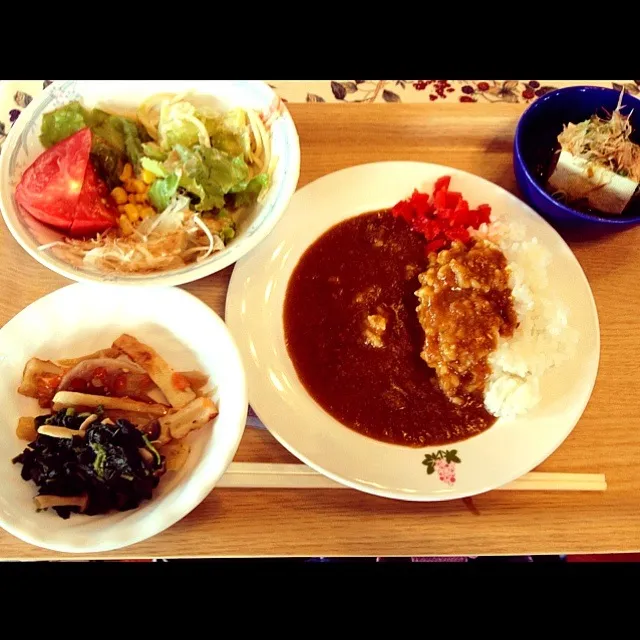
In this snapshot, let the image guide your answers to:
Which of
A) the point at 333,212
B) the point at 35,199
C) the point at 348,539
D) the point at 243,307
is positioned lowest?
the point at 348,539

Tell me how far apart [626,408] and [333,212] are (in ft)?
4.18

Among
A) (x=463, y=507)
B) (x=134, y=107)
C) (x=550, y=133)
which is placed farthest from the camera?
(x=550, y=133)

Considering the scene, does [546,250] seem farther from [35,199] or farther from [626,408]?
[35,199]

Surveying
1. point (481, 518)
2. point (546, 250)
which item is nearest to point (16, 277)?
point (481, 518)

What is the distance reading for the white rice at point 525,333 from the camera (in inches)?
77.2

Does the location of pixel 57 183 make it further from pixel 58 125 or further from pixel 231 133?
pixel 231 133

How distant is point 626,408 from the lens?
6.75 ft

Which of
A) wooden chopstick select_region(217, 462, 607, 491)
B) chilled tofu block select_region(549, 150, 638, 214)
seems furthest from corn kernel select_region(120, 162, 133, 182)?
chilled tofu block select_region(549, 150, 638, 214)

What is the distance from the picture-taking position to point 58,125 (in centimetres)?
206

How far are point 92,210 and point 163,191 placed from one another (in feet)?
0.80

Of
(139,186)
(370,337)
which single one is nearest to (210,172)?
(139,186)

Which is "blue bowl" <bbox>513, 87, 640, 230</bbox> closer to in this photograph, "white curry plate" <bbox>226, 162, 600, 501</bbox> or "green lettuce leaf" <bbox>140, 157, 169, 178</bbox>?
"white curry plate" <bbox>226, 162, 600, 501</bbox>

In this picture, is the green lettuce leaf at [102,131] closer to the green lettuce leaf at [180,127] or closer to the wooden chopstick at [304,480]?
the green lettuce leaf at [180,127]

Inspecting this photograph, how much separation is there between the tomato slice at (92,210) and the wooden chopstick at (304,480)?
3.04 ft
